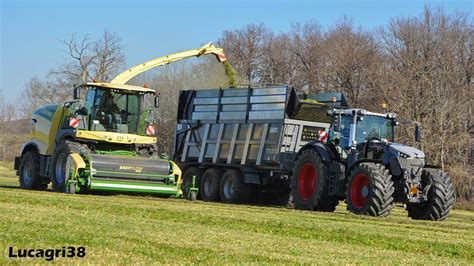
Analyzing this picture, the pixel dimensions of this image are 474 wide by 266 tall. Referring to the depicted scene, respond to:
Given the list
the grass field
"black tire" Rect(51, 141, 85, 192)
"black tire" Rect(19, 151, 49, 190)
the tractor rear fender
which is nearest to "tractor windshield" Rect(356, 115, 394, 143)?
the tractor rear fender

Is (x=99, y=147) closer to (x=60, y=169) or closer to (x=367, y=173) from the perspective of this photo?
(x=60, y=169)

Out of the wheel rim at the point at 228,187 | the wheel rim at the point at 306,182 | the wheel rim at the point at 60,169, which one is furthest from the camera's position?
the wheel rim at the point at 228,187

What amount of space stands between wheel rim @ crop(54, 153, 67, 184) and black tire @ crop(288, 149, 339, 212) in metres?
5.57

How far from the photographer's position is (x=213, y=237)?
10609mm

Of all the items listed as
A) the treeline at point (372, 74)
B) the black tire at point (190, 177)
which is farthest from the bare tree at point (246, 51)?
the black tire at point (190, 177)

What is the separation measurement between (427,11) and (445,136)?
14026 millimetres

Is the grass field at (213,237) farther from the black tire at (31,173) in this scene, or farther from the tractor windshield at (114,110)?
the black tire at (31,173)

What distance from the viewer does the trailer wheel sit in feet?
68.5

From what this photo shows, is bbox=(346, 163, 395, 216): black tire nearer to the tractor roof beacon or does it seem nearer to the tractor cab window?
the tractor roof beacon

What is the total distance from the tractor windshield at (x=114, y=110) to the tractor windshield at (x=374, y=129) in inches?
243

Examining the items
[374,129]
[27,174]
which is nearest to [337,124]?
[374,129]

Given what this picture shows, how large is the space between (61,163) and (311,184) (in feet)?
20.2

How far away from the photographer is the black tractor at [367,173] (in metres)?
17.7

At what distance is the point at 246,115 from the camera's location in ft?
74.2
